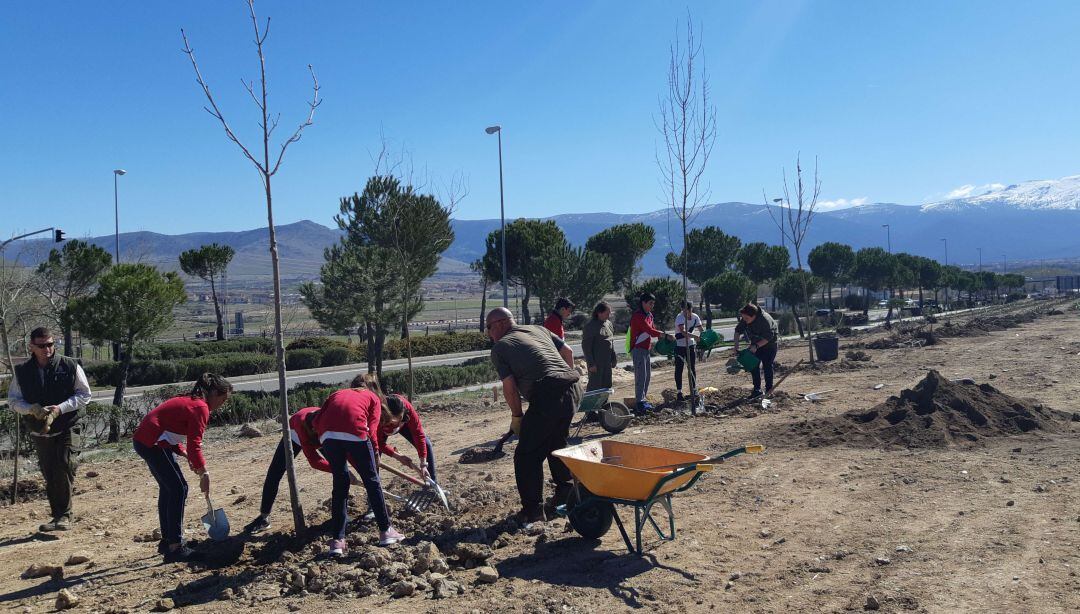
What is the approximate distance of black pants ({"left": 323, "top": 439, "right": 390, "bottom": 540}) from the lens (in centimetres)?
529

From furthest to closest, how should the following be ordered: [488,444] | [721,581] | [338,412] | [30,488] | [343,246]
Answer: [343,246] → [488,444] → [30,488] → [338,412] → [721,581]

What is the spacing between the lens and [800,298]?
38562mm

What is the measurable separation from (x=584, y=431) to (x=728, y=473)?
292cm

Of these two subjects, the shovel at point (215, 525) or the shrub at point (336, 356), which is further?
the shrub at point (336, 356)

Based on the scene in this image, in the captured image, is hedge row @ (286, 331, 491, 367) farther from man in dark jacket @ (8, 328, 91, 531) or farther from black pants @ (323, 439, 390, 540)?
black pants @ (323, 439, 390, 540)

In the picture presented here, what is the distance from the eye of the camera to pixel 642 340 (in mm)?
10141

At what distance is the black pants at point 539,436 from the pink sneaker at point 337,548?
4.25 ft

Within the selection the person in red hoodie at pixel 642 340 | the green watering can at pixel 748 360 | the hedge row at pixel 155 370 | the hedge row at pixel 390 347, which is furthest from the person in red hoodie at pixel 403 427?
the hedge row at pixel 390 347

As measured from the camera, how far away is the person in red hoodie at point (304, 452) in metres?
5.98

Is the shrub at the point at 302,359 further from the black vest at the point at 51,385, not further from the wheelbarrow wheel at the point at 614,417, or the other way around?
the black vest at the point at 51,385

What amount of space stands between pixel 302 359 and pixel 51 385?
22077 mm

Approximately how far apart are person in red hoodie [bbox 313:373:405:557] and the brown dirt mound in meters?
4.68

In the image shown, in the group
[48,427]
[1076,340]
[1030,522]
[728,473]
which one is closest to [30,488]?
[48,427]

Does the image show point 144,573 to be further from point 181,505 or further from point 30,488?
point 30,488
